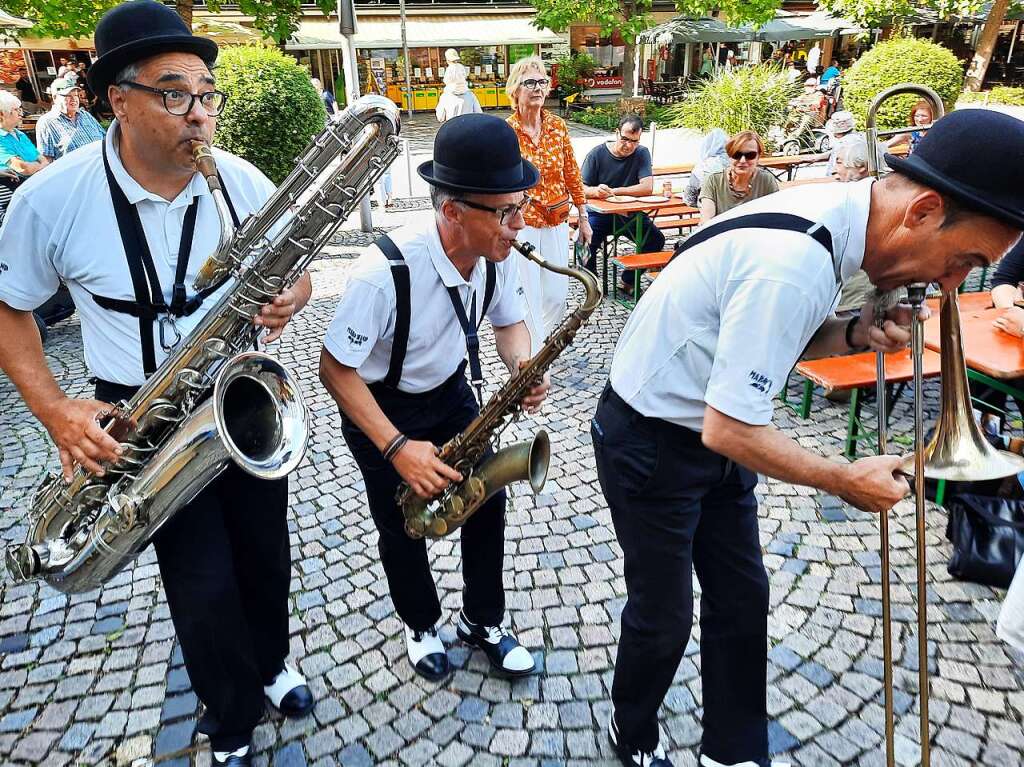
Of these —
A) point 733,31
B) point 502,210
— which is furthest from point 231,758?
point 733,31

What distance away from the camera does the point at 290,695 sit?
2857 mm

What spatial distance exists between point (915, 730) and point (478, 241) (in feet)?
8.30

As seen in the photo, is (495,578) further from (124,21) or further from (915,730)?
(124,21)

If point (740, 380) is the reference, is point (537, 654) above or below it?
below

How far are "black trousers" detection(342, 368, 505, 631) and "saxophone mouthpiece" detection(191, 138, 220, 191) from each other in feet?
2.92

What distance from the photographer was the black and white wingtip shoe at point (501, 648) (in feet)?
9.84

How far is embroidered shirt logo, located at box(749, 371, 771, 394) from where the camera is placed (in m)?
1.73

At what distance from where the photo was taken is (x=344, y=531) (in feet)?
13.4

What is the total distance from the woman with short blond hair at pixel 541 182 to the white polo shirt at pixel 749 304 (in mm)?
3683

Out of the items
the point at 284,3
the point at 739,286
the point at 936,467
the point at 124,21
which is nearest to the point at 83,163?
the point at 124,21

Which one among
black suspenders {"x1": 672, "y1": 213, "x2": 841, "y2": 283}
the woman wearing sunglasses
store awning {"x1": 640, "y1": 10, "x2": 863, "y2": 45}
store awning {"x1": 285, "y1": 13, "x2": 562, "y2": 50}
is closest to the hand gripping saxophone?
black suspenders {"x1": 672, "y1": 213, "x2": 841, "y2": 283}

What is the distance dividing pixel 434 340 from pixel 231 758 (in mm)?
1709

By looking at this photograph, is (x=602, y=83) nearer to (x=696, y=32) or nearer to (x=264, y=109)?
(x=696, y=32)

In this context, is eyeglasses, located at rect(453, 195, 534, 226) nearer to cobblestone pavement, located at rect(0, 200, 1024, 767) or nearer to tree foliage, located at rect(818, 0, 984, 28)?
cobblestone pavement, located at rect(0, 200, 1024, 767)
